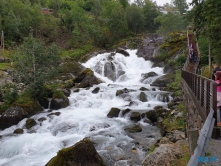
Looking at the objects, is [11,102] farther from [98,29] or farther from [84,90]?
[98,29]

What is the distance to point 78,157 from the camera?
30.3 ft

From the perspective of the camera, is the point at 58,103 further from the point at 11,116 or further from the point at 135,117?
the point at 135,117

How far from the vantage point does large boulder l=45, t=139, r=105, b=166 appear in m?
9.05

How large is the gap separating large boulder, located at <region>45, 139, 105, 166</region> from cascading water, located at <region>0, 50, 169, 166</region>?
1.75 metres

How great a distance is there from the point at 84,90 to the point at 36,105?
283 inches

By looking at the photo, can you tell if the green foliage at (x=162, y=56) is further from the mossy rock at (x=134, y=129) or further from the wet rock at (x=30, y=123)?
the wet rock at (x=30, y=123)

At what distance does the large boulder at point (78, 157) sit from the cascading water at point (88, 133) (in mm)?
1747

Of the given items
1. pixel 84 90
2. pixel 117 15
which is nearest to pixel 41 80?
pixel 84 90

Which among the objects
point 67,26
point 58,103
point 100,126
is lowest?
point 100,126

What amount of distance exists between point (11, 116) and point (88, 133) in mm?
7068

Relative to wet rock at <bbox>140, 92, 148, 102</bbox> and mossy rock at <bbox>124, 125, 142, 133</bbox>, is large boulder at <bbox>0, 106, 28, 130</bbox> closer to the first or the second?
mossy rock at <bbox>124, 125, 142, 133</bbox>

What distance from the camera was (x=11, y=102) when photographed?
19406 millimetres

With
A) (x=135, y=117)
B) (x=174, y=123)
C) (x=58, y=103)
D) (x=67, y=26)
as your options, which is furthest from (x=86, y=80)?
(x=67, y=26)

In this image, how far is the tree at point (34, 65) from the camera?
21.2 metres
